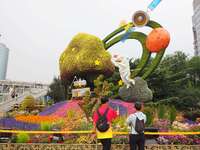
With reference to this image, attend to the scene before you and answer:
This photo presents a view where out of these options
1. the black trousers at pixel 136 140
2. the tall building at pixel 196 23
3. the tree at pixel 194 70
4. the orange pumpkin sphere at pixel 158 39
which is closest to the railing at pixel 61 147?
the black trousers at pixel 136 140

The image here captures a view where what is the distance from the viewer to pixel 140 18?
19609 millimetres

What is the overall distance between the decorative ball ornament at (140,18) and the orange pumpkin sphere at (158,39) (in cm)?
88

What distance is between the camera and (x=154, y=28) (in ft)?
66.4

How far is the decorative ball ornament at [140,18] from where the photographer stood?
19500 millimetres

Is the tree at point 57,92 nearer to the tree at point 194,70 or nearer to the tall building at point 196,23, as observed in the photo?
the tree at point 194,70

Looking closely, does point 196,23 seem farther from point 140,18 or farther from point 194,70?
point 140,18

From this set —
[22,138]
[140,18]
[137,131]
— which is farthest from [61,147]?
[140,18]

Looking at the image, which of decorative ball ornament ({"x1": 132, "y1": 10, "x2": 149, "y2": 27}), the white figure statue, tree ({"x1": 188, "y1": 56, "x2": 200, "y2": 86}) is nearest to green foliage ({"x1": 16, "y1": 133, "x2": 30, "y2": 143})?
the white figure statue

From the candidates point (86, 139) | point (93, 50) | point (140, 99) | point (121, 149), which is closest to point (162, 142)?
point (121, 149)

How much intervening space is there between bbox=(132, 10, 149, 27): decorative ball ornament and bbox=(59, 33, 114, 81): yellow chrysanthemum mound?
3017mm

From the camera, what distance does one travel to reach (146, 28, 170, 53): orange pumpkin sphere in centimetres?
1891

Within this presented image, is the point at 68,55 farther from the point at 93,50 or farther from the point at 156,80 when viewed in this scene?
the point at 156,80

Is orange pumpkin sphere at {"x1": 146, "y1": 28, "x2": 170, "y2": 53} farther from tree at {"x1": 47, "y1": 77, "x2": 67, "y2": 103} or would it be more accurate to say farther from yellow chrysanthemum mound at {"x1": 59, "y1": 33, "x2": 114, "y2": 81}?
tree at {"x1": 47, "y1": 77, "x2": 67, "y2": 103}

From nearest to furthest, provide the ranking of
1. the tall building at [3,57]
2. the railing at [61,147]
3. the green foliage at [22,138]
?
the railing at [61,147] → the green foliage at [22,138] → the tall building at [3,57]
